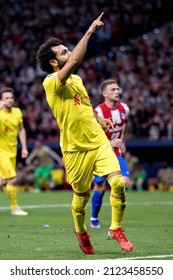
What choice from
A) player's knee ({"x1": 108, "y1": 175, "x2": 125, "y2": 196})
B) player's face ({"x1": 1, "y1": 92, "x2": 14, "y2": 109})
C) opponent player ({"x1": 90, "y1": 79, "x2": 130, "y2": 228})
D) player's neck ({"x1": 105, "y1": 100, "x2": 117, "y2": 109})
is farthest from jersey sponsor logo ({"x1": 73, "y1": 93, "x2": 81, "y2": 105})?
player's face ({"x1": 1, "y1": 92, "x2": 14, "y2": 109})

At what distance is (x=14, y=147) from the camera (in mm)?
17531

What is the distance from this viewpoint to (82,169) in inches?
402

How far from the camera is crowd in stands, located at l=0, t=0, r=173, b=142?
30453 mm

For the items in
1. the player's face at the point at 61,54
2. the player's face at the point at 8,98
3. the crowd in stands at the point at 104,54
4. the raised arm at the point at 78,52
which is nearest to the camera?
the raised arm at the point at 78,52

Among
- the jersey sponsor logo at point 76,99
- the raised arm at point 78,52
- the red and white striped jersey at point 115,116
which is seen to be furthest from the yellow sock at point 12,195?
the raised arm at point 78,52

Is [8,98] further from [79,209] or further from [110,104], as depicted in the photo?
[79,209]

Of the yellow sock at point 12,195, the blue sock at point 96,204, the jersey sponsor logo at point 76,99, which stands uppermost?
the jersey sponsor logo at point 76,99

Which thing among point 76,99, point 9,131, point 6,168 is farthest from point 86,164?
point 9,131

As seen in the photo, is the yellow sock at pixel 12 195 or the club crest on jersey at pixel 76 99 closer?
the club crest on jersey at pixel 76 99

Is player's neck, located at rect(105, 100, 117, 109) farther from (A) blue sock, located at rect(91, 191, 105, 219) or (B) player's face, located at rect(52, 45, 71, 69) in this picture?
(B) player's face, located at rect(52, 45, 71, 69)

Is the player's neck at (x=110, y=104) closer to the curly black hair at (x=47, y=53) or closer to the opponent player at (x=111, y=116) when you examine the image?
the opponent player at (x=111, y=116)

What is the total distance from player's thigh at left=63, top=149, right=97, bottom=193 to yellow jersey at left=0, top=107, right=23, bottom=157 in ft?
24.1

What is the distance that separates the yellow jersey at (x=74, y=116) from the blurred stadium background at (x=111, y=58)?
59.6 feet

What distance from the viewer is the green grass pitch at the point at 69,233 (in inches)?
399
